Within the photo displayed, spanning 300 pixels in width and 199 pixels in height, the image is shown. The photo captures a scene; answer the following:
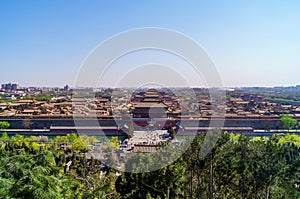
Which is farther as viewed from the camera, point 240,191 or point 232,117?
point 232,117

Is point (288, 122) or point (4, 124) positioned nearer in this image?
point (4, 124)

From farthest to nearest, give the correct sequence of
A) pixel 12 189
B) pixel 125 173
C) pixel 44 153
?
1. pixel 125 173
2. pixel 44 153
3. pixel 12 189

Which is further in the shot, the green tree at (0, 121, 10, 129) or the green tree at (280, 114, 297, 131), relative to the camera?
the green tree at (280, 114, 297, 131)

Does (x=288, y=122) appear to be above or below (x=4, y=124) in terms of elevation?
below

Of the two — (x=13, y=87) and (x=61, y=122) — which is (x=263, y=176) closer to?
(x=61, y=122)

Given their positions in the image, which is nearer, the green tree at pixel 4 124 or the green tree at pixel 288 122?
the green tree at pixel 4 124

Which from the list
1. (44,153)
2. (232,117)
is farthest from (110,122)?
(44,153)

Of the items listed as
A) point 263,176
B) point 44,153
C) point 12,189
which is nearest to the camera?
point 12,189

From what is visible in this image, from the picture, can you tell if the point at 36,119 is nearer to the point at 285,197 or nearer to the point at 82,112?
the point at 82,112

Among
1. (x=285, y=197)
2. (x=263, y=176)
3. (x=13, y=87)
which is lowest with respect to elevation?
(x=285, y=197)

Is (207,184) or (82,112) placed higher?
(82,112)
